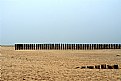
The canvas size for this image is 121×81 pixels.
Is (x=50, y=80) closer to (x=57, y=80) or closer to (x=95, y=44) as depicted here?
(x=57, y=80)

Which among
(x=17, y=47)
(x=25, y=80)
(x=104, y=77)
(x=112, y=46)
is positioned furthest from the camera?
(x=112, y=46)

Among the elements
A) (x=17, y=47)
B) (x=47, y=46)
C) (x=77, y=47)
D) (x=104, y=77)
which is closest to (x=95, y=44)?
(x=77, y=47)

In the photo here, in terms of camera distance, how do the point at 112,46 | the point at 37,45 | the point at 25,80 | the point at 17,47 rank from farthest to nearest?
the point at 112,46
the point at 37,45
the point at 17,47
the point at 25,80

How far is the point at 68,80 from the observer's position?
1163 centimetres

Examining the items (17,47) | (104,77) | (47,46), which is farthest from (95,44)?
(104,77)

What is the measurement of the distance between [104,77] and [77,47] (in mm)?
44559

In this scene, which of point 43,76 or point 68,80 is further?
point 43,76

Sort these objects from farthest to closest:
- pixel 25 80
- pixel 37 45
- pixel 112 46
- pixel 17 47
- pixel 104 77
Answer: pixel 112 46
pixel 37 45
pixel 17 47
pixel 104 77
pixel 25 80

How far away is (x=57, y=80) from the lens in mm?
11547

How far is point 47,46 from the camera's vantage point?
188 feet

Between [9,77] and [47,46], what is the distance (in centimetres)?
4525

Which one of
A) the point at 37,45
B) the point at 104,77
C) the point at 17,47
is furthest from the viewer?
the point at 37,45

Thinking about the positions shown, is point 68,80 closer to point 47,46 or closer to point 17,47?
point 17,47

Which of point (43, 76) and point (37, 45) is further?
point (37, 45)
